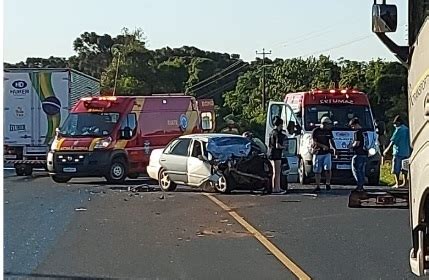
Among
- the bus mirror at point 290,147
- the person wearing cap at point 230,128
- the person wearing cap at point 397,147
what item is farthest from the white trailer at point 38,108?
the person wearing cap at point 397,147

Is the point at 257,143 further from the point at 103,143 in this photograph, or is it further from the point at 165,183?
the point at 103,143

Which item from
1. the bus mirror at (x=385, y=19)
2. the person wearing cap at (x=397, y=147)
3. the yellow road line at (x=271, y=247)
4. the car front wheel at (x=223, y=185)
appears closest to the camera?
the bus mirror at (x=385, y=19)

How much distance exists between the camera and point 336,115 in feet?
60.4

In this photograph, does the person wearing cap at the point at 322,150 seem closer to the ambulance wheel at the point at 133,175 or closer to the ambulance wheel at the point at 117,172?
the ambulance wheel at the point at 133,175

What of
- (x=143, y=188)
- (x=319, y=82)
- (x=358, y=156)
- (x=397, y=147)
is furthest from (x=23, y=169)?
(x=397, y=147)

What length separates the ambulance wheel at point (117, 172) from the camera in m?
18.0

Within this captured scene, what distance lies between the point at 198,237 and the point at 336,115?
7.96 metres

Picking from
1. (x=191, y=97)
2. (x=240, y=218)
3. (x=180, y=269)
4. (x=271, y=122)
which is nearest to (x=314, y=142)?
(x=271, y=122)

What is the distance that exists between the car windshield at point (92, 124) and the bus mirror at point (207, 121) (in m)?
2.62

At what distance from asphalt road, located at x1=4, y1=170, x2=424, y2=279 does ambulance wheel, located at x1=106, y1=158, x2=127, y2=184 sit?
2023 mm

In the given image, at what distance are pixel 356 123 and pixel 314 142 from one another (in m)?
0.82

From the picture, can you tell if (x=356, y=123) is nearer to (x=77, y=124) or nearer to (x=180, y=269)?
(x=77, y=124)

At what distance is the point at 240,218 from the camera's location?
12719 millimetres

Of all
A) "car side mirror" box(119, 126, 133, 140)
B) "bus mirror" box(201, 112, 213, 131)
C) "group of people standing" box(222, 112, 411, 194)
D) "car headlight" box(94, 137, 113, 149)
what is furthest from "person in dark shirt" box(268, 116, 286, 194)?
"car headlight" box(94, 137, 113, 149)
